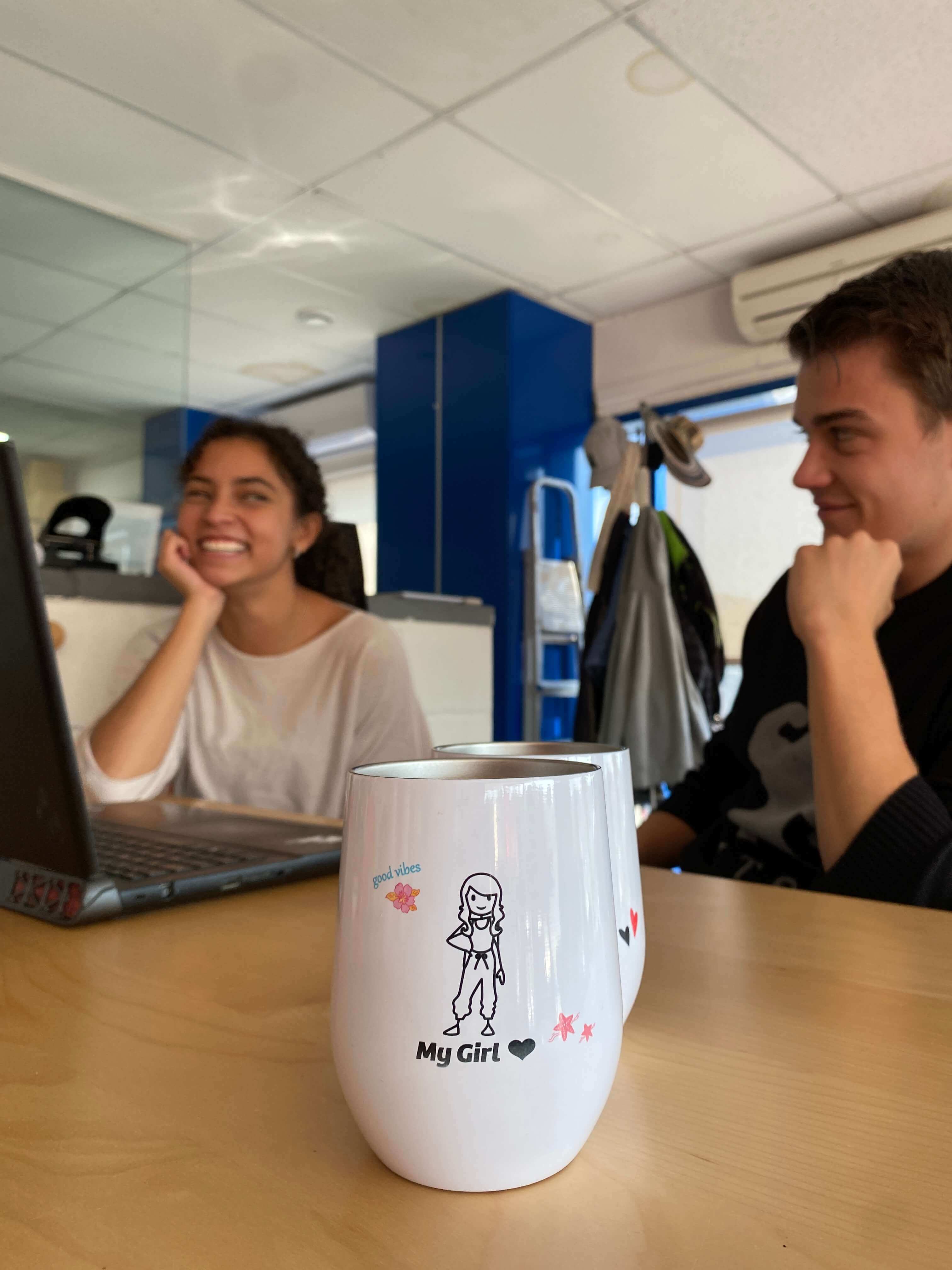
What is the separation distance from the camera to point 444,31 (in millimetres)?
2189

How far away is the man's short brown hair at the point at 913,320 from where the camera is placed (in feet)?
3.23

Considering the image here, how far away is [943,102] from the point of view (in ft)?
7.98

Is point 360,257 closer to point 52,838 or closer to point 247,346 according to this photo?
point 247,346

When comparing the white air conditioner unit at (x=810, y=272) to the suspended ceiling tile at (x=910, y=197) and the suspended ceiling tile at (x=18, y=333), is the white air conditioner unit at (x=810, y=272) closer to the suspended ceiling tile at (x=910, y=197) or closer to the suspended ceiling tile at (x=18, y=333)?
the suspended ceiling tile at (x=910, y=197)

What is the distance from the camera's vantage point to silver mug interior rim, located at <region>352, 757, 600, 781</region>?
276 millimetres

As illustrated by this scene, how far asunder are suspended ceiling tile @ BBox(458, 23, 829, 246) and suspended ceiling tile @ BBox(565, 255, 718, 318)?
300 mm

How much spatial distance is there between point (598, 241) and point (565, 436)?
88cm

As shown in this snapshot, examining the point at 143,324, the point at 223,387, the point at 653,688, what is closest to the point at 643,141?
the point at 653,688

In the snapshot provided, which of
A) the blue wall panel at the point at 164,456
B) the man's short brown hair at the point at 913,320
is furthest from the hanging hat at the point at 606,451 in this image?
the man's short brown hair at the point at 913,320

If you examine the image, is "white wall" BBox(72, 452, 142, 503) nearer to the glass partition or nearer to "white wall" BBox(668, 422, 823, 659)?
the glass partition

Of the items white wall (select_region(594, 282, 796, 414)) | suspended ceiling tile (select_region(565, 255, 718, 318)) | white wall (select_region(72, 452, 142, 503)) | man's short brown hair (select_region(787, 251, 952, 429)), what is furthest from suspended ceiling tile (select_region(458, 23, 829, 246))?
white wall (select_region(72, 452, 142, 503))

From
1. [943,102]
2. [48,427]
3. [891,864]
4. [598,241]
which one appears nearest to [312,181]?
[598,241]

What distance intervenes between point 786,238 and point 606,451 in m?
0.96

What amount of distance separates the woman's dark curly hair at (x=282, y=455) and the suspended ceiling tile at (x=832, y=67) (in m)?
1.33
